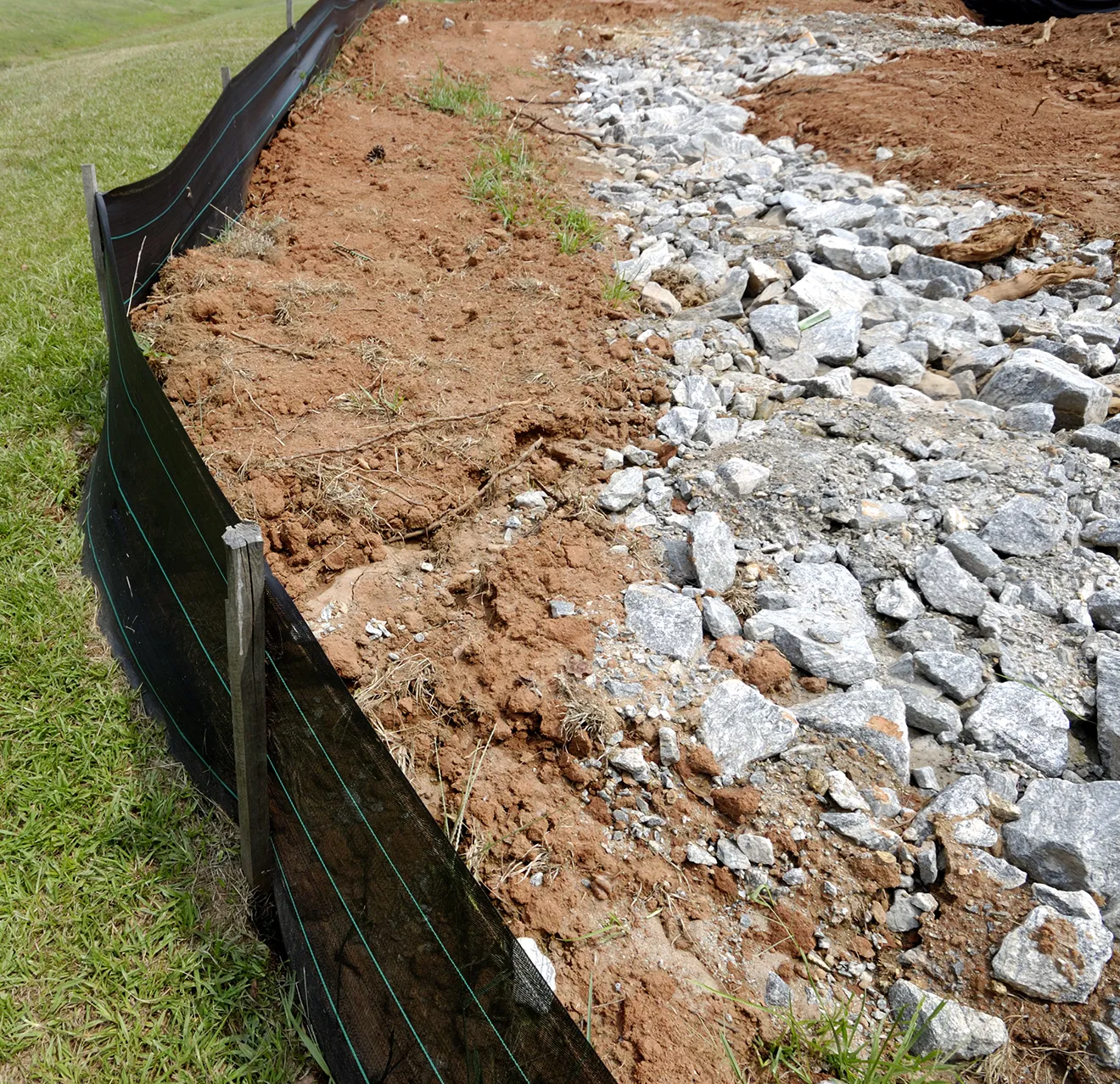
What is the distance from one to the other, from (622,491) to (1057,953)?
217 centimetres

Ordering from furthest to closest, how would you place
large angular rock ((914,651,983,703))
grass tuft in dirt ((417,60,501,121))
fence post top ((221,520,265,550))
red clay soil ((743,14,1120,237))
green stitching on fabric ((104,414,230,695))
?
grass tuft in dirt ((417,60,501,121)) → red clay soil ((743,14,1120,237)) → large angular rock ((914,651,983,703)) → green stitching on fabric ((104,414,230,695)) → fence post top ((221,520,265,550))

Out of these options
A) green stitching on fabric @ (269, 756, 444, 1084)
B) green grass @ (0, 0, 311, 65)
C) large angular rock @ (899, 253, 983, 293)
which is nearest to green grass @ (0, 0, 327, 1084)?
Result: green stitching on fabric @ (269, 756, 444, 1084)

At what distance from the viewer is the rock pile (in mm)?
2273

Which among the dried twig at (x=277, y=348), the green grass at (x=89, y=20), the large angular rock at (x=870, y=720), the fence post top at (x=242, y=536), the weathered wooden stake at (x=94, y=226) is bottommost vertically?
the large angular rock at (x=870, y=720)

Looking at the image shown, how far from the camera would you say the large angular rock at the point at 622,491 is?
350 cm

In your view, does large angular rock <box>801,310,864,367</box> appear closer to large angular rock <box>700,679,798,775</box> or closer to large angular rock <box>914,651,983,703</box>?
large angular rock <box>914,651,983,703</box>

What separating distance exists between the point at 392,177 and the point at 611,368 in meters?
3.12

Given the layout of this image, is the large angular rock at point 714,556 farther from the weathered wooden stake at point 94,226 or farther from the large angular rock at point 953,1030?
the weathered wooden stake at point 94,226

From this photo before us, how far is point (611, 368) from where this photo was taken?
4.25 m

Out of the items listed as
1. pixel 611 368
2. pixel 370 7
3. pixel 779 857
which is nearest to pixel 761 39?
pixel 370 7

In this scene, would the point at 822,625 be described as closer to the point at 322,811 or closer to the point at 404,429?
the point at 322,811

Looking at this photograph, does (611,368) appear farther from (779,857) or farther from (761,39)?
(761,39)

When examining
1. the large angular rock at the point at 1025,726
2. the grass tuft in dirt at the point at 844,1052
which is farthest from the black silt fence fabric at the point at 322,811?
the large angular rock at the point at 1025,726

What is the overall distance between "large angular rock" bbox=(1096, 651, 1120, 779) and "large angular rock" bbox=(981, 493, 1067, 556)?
1.81 ft
